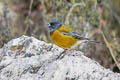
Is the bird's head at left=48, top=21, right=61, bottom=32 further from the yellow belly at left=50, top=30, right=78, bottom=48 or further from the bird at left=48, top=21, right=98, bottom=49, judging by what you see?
the yellow belly at left=50, top=30, right=78, bottom=48

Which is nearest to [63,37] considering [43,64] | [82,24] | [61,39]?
[61,39]

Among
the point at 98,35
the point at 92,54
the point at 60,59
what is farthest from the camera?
the point at 98,35

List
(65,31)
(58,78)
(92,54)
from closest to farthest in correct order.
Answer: (58,78)
(65,31)
(92,54)

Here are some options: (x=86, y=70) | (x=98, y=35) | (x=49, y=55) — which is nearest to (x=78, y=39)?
(x=49, y=55)

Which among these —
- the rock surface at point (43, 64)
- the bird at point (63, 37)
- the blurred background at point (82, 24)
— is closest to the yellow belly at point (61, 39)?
the bird at point (63, 37)

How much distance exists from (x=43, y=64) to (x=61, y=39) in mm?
894

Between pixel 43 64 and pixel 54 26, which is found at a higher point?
pixel 54 26

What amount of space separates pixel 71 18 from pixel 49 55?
252 centimetres

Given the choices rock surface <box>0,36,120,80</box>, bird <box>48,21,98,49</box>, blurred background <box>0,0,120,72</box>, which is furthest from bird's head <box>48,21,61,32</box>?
rock surface <box>0,36,120,80</box>

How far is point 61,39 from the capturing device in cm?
424

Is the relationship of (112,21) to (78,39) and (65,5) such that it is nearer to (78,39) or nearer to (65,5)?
(65,5)

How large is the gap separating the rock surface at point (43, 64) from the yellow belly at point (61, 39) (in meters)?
0.45

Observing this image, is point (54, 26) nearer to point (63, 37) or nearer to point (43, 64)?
point (63, 37)

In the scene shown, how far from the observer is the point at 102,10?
26.1 ft
